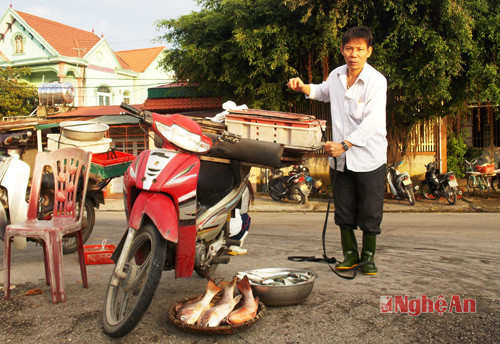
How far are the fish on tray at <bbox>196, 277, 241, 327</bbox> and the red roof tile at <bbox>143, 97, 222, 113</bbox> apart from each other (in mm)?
13260

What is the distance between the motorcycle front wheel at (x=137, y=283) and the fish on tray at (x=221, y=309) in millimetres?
370

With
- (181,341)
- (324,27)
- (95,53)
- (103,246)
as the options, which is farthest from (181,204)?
(95,53)

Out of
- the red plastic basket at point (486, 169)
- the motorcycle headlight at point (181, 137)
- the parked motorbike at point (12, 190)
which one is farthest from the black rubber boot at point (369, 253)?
the red plastic basket at point (486, 169)

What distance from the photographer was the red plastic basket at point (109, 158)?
18.5 ft

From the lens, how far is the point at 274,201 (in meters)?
13.1

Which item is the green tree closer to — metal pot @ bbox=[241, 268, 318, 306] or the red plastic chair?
the red plastic chair

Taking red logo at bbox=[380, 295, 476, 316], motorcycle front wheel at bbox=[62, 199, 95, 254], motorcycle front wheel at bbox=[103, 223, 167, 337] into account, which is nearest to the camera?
motorcycle front wheel at bbox=[103, 223, 167, 337]

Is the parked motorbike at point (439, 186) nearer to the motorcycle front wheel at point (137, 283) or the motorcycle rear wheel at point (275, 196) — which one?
the motorcycle rear wheel at point (275, 196)

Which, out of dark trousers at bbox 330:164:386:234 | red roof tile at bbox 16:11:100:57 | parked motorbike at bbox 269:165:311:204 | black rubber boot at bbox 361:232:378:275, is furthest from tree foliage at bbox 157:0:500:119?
red roof tile at bbox 16:11:100:57

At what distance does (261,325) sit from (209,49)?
11.4 m

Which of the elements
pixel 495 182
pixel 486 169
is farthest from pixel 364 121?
pixel 495 182

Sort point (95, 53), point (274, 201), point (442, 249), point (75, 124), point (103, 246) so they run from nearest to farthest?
point (103, 246) < point (442, 249) < point (75, 124) < point (274, 201) < point (95, 53)

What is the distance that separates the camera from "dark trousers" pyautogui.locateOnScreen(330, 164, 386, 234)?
3883 mm

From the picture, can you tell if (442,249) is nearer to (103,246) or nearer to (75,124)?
(103,246)
